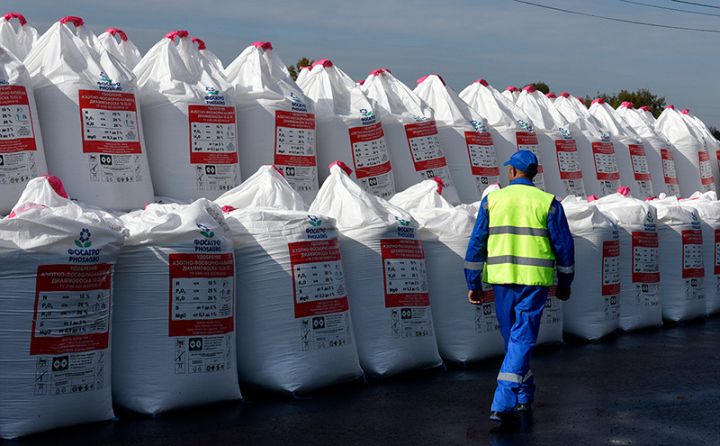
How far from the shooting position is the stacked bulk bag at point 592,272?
7.55m

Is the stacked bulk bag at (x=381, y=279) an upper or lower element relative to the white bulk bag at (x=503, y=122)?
lower

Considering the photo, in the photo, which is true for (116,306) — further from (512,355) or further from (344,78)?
(344,78)

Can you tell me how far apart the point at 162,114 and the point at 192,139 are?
25 cm

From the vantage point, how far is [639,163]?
10.9m

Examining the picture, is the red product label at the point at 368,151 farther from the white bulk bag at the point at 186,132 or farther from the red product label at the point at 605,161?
the red product label at the point at 605,161

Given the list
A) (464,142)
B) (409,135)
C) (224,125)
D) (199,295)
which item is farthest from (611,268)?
(199,295)

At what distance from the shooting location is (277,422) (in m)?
4.83

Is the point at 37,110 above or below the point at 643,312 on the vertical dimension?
above

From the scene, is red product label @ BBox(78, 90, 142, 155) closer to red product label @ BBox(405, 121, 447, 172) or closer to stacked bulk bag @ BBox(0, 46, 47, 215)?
stacked bulk bag @ BBox(0, 46, 47, 215)

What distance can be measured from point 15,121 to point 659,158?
8.19 meters

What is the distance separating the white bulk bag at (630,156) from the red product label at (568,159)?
1.08 metres

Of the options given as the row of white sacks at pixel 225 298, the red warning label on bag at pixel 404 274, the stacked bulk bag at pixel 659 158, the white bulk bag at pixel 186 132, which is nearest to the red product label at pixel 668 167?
the stacked bulk bag at pixel 659 158

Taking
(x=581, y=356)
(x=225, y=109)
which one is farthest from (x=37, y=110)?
(x=581, y=356)

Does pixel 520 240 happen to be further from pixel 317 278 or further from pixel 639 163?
pixel 639 163
